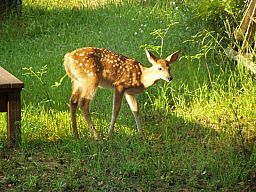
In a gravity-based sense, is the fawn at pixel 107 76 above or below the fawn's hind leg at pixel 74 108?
above

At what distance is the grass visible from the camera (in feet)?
20.2

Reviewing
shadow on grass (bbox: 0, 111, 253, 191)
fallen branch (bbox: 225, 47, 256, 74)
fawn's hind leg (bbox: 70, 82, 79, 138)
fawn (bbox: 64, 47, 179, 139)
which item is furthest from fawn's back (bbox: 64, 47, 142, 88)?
fallen branch (bbox: 225, 47, 256, 74)

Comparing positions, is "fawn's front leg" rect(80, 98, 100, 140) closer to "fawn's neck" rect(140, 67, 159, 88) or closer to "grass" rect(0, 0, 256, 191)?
"grass" rect(0, 0, 256, 191)

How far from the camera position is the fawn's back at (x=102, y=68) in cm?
701

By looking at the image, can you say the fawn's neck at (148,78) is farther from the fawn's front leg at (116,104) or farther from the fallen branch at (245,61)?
the fallen branch at (245,61)

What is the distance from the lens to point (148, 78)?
7.19 m

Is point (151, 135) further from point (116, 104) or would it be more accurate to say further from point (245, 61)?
point (245, 61)

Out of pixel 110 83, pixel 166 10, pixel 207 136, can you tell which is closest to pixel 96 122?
pixel 110 83

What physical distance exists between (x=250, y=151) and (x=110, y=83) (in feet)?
5.31

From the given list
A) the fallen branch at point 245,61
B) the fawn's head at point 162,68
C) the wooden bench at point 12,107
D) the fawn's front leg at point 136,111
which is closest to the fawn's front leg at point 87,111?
the fawn's front leg at point 136,111

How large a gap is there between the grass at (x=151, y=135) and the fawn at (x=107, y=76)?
13.1 inches

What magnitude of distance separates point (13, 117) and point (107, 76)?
3.47 ft

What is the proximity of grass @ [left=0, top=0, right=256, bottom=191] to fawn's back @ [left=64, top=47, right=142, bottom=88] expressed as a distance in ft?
1.48

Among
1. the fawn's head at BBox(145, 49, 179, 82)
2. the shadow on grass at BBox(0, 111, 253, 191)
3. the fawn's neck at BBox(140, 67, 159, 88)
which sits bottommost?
the shadow on grass at BBox(0, 111, 253, 191)
